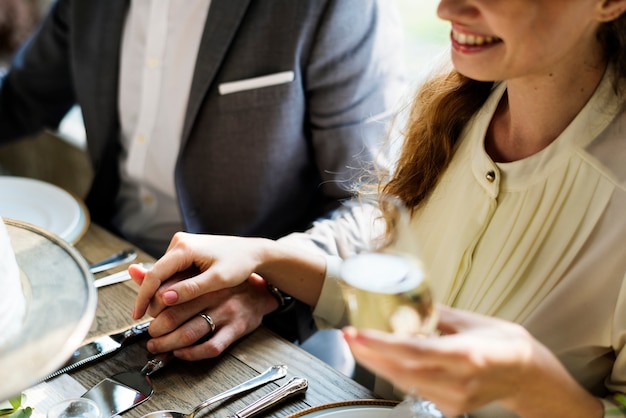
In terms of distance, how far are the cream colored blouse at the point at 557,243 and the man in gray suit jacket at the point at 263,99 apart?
364 millimetres

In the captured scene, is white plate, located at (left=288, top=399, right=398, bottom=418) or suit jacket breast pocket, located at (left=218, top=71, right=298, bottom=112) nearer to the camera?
white plate, located at (left=288, top=399, right=398, bottom=418)

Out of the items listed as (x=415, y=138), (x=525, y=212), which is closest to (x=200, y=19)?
(x=415, y=138)

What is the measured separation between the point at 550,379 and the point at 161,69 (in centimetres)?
106

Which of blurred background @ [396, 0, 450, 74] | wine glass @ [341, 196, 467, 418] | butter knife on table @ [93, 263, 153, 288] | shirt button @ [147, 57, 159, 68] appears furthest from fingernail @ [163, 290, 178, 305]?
blurred background @ [396, 0, 450, 74]

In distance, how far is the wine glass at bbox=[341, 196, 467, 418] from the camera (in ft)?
1.85

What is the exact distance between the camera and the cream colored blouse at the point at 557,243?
802mm

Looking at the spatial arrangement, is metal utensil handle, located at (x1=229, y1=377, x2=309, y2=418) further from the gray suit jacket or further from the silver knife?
the gray suit jacket

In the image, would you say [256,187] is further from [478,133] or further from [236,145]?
[478,133]

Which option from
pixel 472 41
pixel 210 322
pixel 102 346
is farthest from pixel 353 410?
pixel 472 41

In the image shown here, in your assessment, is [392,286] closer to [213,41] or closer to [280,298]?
[280,298]

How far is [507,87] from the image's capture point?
37.0 inches

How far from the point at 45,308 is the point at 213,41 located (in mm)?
756

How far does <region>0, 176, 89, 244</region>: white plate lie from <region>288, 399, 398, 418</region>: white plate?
0.59 meters

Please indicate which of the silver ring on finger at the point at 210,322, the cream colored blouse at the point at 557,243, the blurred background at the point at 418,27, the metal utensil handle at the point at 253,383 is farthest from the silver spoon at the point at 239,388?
the blurred background at the point at 418,27
